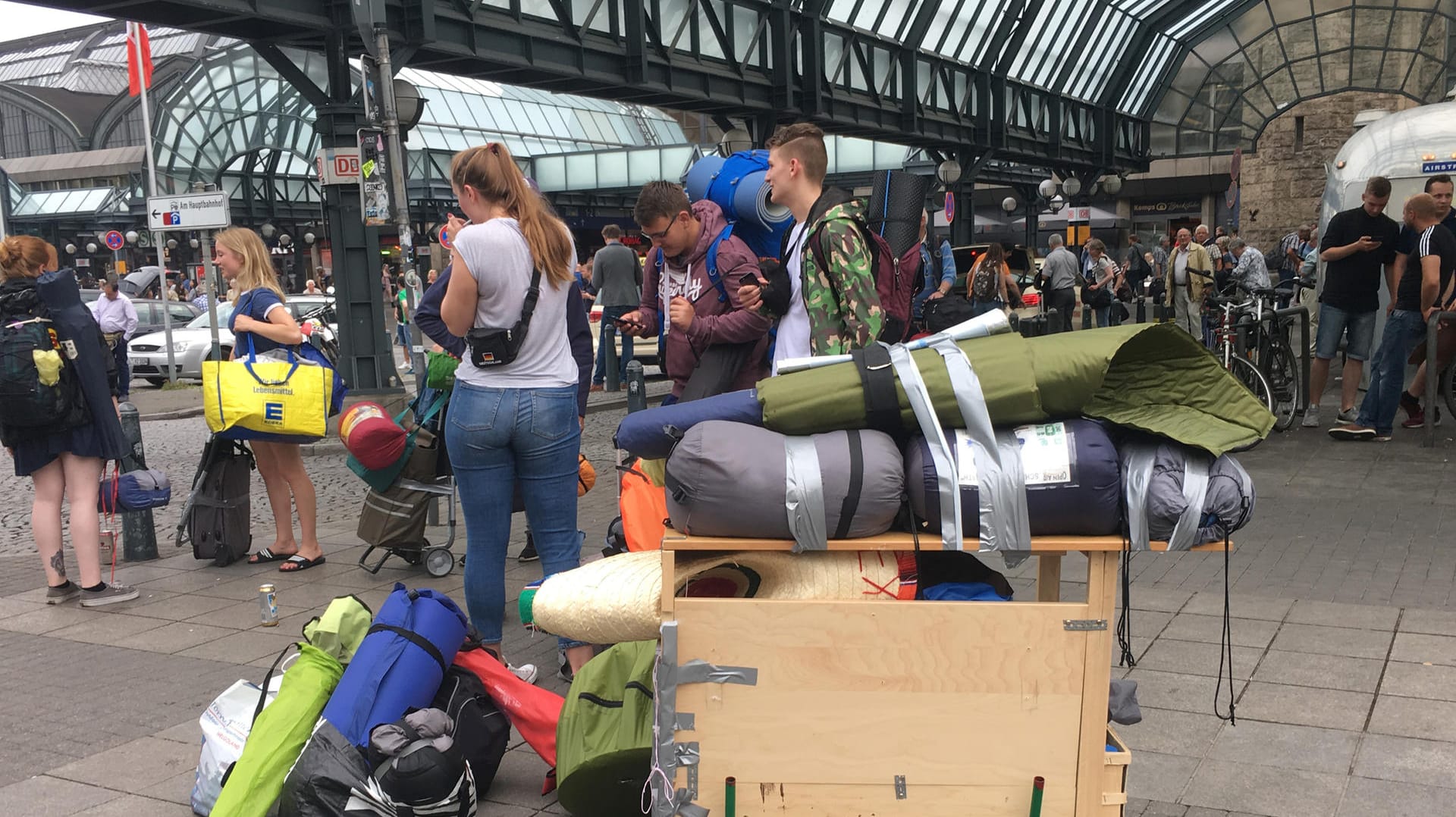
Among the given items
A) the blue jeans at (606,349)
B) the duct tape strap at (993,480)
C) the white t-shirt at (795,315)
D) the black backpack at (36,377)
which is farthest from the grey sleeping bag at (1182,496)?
the blue jeans at (606,349)

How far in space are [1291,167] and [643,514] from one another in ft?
145

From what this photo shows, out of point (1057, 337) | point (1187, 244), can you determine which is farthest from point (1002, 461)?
point (1187, 244)

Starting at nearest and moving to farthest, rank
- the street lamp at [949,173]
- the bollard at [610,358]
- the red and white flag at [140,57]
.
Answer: the bollard at [610,358]
the red and white flag at [140,57]
the street lamp at [949,173]

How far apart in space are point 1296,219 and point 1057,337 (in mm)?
43804

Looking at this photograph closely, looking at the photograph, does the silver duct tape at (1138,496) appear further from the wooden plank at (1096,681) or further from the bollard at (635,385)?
the bollard at (635,385)

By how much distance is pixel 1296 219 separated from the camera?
41.7 m

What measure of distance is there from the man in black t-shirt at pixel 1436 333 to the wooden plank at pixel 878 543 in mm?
7743

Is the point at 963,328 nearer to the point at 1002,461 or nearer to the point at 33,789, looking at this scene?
the point at 1002,461

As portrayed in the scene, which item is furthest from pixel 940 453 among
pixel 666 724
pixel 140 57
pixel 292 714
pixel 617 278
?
pixel 140 57

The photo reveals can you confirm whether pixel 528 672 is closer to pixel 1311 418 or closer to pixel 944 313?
pixel 944 313

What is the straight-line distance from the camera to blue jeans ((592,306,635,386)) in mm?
15008

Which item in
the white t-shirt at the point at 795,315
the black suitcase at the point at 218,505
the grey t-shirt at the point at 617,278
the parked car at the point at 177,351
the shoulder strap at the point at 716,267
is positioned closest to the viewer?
the white t-shirt at the point at 795,315

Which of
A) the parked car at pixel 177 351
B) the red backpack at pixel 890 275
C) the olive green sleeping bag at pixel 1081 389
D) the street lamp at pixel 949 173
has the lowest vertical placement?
the parked car at pixel 177 351

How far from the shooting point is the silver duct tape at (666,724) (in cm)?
266
